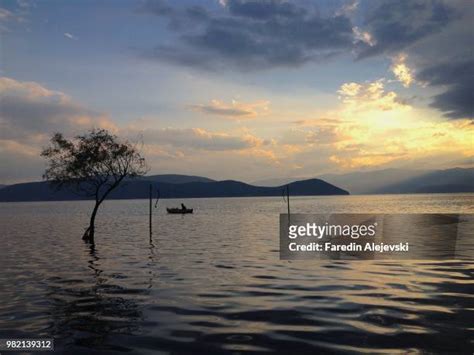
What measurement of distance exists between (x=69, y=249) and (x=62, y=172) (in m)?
10.7

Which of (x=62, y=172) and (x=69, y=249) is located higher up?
(x=62, y=172)

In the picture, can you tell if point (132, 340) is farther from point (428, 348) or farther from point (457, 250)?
point (457, 250)

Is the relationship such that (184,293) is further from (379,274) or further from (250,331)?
(379,274)

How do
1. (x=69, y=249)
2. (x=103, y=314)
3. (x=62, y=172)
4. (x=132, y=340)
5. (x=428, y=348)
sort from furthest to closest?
1. (x=62, y=172)
2. (x=69, y=249)
3. (x=103, y=314)
4. (x=132, y=340)
5. (x=428, y=348)

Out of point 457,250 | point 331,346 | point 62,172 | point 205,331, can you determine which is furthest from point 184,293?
point 62,172

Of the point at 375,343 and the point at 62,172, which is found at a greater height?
the point at 62,172

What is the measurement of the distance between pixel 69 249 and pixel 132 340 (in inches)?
1266

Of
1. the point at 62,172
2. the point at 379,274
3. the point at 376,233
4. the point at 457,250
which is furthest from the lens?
the point at 376,233

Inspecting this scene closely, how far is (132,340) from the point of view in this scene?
1397 cm

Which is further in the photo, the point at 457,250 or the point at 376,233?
the point at 376,233

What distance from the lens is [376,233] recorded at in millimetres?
56906

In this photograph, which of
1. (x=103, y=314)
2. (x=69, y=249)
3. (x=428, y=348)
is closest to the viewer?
(x=428, y=348)

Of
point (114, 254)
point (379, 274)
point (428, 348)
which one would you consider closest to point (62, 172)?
point (114, 254)

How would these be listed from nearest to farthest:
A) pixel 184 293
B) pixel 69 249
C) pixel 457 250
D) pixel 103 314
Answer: pixel 103 314 → pixel 184 293 → pixel 457 250 → pixel 69 249
